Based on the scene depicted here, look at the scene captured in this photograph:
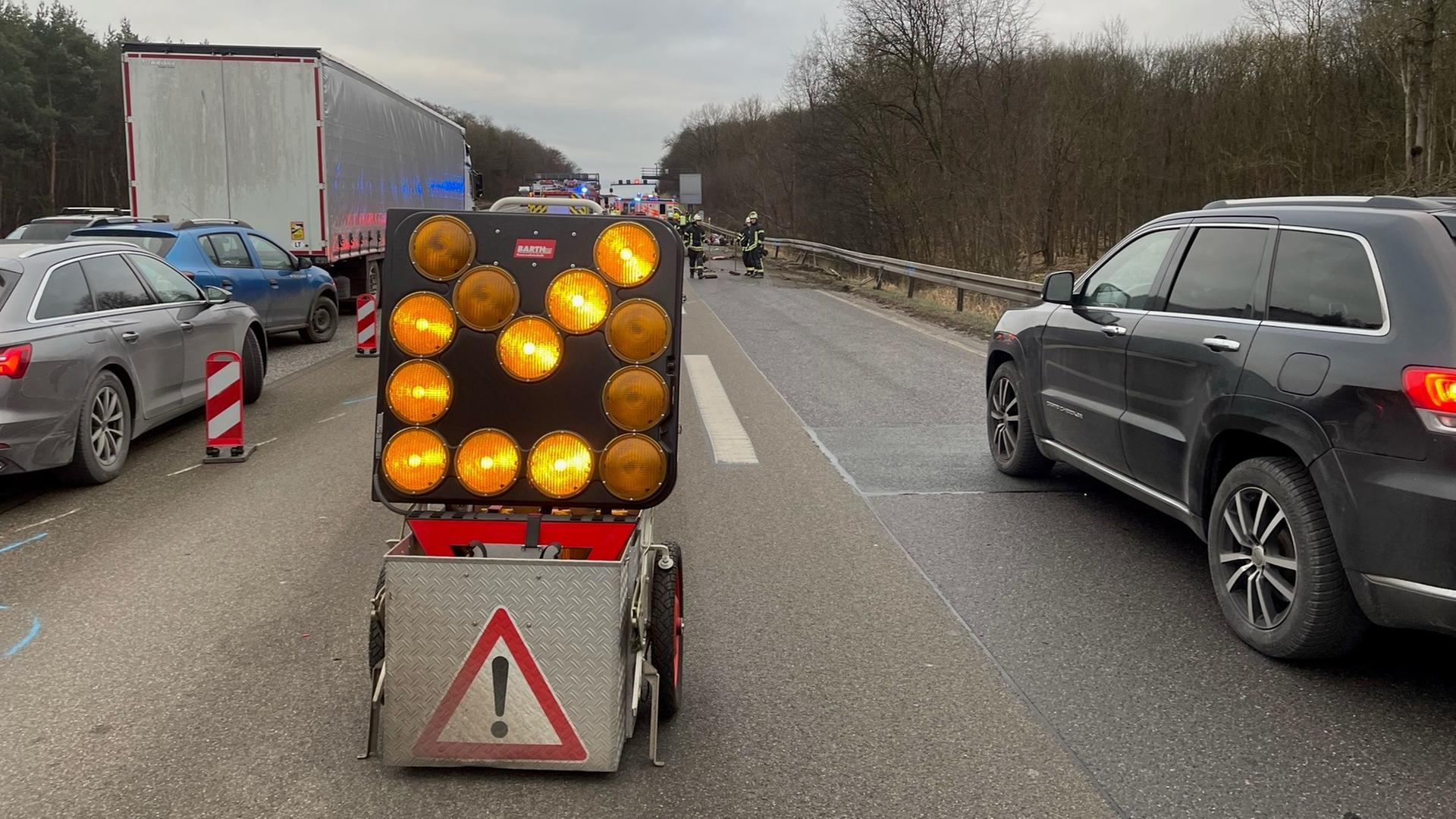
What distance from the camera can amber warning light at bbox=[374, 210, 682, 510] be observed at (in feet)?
12.5

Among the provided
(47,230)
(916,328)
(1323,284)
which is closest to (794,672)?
(1323,284)

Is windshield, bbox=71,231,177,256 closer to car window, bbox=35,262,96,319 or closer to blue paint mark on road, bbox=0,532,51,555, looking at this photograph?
car window, bbox=35,262,96,319

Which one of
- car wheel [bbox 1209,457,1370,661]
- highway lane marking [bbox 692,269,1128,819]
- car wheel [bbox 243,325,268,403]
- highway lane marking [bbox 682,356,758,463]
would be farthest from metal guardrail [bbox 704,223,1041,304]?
car wheel [bbox 1209,457,1370,661]

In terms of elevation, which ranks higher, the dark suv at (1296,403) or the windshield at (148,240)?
the windshield at (148,240)

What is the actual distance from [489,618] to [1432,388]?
A: 3.15 m

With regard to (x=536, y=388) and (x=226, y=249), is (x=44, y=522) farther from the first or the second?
(x=226, y=249)

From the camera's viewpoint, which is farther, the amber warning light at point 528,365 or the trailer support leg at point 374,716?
the amber warning light at point 528,365

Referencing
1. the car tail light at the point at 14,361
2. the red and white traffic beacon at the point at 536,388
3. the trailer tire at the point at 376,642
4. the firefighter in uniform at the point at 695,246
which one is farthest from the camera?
the firefighter in uniform at the point at 695,246

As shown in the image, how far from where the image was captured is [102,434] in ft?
24.8

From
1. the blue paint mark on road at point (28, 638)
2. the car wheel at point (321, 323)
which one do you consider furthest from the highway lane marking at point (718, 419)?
the car wheel at point (321, 323)

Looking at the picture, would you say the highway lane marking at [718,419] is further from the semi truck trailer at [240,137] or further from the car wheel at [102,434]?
the semi truck trailer at [240,137]

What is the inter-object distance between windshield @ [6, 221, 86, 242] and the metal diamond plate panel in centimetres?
1722

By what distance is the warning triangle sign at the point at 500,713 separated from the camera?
3.39m

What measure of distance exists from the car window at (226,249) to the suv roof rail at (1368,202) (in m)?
11.8
